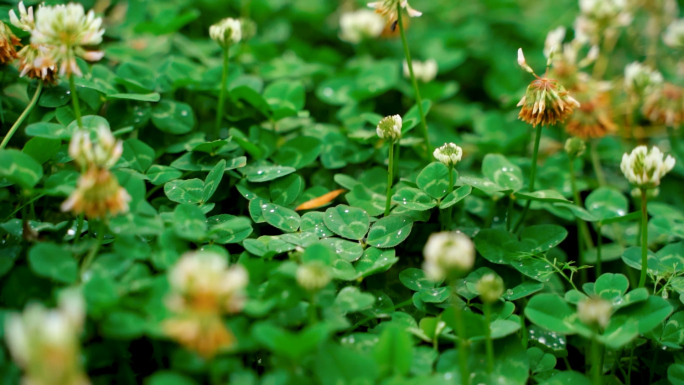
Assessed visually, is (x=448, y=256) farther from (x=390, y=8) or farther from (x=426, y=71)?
(x=426, y=71)

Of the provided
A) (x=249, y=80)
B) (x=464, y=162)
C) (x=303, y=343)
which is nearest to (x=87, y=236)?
(x=303, y=343)

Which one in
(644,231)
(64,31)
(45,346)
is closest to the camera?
(45,346)

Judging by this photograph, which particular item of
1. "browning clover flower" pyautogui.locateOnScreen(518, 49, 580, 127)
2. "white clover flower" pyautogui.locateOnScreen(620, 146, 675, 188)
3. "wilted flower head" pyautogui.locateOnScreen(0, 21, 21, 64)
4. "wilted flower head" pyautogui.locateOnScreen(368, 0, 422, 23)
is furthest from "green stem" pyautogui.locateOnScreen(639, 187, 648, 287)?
"wilted flower head" pyautogui.locateOnScreen(0, 21, 21, 64)

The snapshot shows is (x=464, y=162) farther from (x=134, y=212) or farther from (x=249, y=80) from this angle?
(x=134, y=212)

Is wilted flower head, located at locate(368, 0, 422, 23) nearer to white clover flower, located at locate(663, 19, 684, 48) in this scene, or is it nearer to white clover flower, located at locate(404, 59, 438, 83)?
white clover flower, located at locate(404, 59, 438, 83)

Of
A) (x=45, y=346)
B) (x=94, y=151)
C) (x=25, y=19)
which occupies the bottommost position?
(x=45, y=346)

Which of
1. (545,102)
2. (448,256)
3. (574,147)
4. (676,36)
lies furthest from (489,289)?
(676,36)
